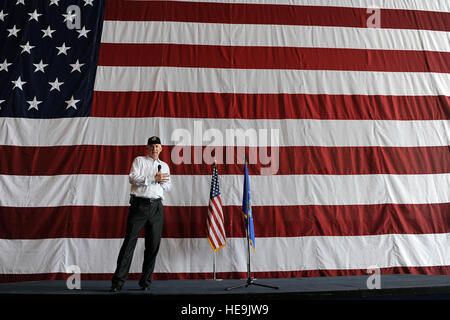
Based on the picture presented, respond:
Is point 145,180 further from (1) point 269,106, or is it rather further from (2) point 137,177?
(1) point 269,106

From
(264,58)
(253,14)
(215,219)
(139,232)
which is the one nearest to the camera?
(139,232)

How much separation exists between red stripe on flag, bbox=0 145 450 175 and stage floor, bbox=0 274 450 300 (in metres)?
1.33

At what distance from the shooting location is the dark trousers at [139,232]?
127 inches

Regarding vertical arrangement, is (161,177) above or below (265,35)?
below

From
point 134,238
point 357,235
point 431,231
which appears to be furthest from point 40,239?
point 431,231

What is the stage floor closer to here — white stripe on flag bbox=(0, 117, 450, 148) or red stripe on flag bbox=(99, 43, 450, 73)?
white stripe on flag bbox=(0, 117, 450, 148)

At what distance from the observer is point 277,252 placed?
13.6 feet

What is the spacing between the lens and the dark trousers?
10.6 feet

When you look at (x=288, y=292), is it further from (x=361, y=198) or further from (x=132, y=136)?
(x=132, y=136)

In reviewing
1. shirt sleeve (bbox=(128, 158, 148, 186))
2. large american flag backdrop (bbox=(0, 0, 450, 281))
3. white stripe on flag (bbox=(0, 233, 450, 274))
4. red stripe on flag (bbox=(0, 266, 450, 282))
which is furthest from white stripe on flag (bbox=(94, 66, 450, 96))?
red stripe on flag (bbox=(0, 266, 450, 282))

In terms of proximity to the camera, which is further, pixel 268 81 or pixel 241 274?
pixel 268 81

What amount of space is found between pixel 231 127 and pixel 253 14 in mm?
1745

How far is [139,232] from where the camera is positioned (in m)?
3.29

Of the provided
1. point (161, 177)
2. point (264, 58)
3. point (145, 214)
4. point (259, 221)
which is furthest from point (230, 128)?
point (145, 214)
